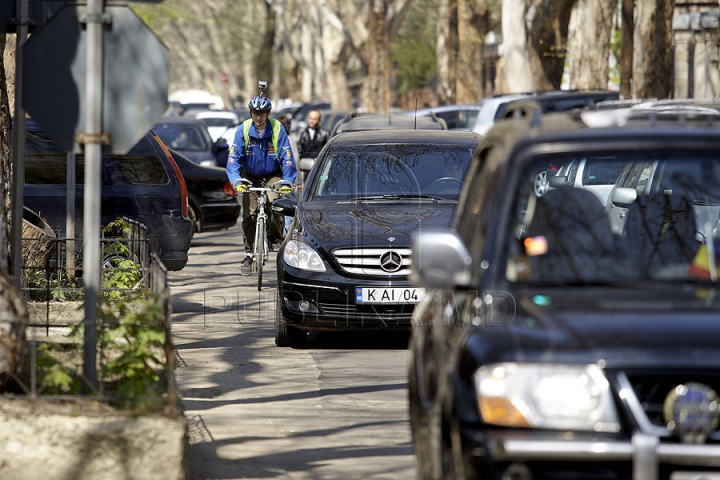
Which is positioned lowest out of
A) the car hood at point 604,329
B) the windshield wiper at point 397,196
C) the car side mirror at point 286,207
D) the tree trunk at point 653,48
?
the car hood at point 604,329

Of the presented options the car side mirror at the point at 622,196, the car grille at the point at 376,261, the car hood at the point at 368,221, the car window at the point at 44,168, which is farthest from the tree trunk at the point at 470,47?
the car side mirror at the point at 622,196

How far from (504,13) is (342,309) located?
2270cm

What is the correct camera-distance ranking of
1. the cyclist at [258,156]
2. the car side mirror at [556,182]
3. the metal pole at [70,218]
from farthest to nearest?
the cyclist at [258,156]
the metal pole at [70,218]
the car side mirror at [556,182]

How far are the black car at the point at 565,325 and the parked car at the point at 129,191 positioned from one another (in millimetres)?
6796

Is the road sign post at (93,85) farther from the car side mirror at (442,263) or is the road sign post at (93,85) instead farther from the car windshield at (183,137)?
the car windshield at (183,137)

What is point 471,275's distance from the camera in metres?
4.44

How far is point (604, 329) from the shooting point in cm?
392

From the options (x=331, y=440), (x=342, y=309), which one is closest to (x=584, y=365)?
(x=331, y=440)

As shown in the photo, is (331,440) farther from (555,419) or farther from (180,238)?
(180,238)

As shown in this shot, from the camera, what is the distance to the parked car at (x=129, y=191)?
1187 centimetres

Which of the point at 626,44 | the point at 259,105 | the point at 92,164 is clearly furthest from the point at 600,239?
the point at 626,44

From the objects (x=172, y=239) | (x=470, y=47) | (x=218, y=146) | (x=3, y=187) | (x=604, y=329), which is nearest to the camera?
(x=604, y=329)

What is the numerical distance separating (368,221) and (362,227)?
0.15m

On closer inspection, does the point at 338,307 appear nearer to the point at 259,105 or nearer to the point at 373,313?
the point at 373,313
